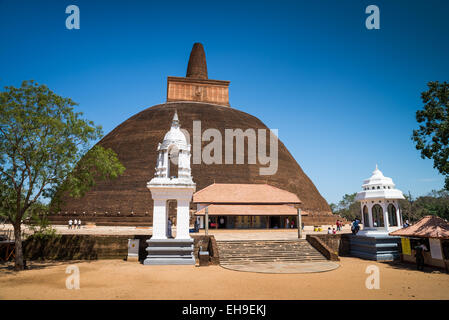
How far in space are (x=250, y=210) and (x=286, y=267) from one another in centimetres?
1337

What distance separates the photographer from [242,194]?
26844 millimetres

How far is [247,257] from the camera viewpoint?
13000 millimetres

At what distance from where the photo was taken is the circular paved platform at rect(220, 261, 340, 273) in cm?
1067

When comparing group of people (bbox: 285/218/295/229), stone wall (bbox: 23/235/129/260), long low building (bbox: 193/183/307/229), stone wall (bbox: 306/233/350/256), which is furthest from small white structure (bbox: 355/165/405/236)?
stone wall (bbox: 23/235/129/260)

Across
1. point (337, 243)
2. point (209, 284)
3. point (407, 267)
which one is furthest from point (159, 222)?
point (407, 267)

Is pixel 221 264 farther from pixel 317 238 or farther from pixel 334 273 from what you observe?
pixel 317 238

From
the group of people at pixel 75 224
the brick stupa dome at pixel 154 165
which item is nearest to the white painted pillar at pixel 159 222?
the brick stupa dome at pixel 154 165

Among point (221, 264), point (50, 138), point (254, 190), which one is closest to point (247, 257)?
point (221, 264)

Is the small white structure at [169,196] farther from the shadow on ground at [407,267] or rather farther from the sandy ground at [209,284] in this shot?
the shadow on ground at [407,267]

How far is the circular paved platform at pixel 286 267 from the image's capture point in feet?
35.0

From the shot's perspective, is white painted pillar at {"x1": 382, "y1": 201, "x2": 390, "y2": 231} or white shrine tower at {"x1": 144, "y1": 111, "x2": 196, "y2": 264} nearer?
white shrine tower at {"x1": 144, "y1": 111, "x2": 196, "y2": 264}

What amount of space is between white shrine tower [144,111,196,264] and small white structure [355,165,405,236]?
367 inches

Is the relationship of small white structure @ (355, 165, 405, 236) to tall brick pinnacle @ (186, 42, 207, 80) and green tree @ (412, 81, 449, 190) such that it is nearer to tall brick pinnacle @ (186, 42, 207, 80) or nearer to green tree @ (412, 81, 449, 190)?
green tree @ (412, 81, 449, 190)
